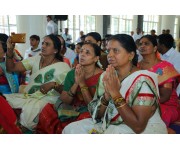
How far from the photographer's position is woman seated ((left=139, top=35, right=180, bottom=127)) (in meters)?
2.25

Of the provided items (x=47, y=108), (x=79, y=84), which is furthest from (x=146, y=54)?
(x=47, y=108)

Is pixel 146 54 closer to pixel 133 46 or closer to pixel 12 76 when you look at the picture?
pixel 133 46

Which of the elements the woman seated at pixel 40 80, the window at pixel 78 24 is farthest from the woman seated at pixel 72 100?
the window at pixel 78 24

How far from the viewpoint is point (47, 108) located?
2.40 m

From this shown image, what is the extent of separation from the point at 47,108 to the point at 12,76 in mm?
690

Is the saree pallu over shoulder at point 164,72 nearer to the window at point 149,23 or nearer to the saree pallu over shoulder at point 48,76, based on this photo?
the saree pallu over shoulder at point 48,76

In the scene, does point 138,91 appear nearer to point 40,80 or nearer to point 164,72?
point 164,72

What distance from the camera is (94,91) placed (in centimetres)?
232

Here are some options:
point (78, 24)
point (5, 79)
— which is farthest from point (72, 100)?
point (78, 24)

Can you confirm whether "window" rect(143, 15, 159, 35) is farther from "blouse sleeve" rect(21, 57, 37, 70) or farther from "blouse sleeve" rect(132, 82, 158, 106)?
"blouse sleeve" rect(132, 82, 158, 106)

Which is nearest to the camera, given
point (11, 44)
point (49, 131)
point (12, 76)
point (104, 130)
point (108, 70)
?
point (108, 70)

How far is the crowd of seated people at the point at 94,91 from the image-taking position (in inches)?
59.3

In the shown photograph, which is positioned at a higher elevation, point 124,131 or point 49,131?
point 124,131

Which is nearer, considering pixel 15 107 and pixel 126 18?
pixel 15 107
